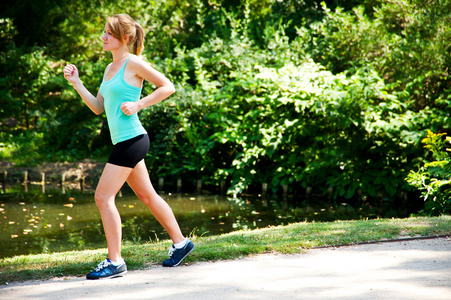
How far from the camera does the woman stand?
3.98 metres

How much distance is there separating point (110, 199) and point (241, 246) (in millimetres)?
1491

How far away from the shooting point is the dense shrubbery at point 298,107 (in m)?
10.4

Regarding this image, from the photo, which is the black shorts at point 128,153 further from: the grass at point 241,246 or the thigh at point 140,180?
the grass at point 241,246

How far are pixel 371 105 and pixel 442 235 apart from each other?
5.63 meters

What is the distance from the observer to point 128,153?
13.1 feet

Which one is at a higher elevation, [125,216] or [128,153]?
[128,153]

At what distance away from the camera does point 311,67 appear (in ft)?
37.3

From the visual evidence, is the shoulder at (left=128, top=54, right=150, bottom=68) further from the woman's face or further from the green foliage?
the green foliage

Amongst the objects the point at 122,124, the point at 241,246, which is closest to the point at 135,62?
the point at 122,124

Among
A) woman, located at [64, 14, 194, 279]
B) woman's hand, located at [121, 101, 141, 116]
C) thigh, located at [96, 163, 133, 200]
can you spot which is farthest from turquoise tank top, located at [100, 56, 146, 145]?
thigh, located at [96, 163, 133, 200]

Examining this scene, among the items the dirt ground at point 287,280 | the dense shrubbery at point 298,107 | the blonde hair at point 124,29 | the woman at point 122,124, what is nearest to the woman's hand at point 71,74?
the woman at point 122,124

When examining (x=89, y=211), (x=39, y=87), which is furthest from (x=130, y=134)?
(x=39, y=87)

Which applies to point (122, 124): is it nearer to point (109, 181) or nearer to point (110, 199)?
point (109, 181)

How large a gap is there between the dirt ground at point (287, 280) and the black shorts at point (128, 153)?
2.96 feet
